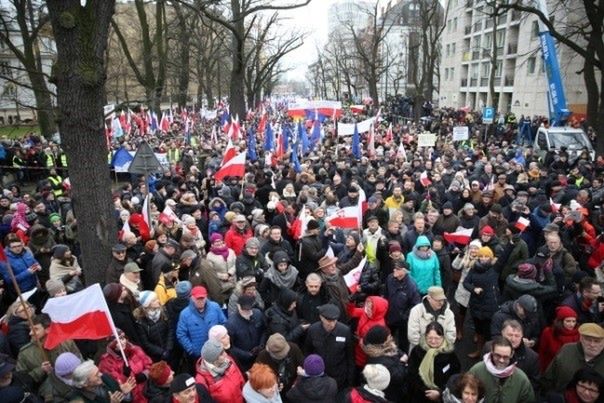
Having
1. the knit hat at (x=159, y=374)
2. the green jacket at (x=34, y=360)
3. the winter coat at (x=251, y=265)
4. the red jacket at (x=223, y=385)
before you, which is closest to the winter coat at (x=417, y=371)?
the red jacket at (x=223, y=385)

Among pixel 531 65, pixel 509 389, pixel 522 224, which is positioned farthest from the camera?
pixel 531 65

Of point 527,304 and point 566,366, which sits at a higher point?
point 527,304

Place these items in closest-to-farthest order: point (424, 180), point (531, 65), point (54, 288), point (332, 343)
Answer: point (332, 343) < point (54, 288) < point (424, 180) < point (531, 65)

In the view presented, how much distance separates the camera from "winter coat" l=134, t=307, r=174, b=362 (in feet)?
17.0

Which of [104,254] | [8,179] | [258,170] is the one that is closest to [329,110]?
[258,170]

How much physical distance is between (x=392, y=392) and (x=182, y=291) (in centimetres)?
243

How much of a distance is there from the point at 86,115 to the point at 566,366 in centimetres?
563

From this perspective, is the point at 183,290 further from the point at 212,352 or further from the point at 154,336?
the point at 212,352

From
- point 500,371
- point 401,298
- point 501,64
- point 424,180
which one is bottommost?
point 401,298

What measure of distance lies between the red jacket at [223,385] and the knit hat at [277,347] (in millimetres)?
385

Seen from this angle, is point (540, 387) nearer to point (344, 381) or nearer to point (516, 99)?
point (344, 381)

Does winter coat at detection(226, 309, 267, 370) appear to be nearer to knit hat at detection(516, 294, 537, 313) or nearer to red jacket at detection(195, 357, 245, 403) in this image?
red jacket at detection(195, 357, 245, 403)

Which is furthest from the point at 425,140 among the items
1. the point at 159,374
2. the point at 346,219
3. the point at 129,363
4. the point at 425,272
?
the point at 159,374

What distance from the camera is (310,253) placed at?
284 inches
